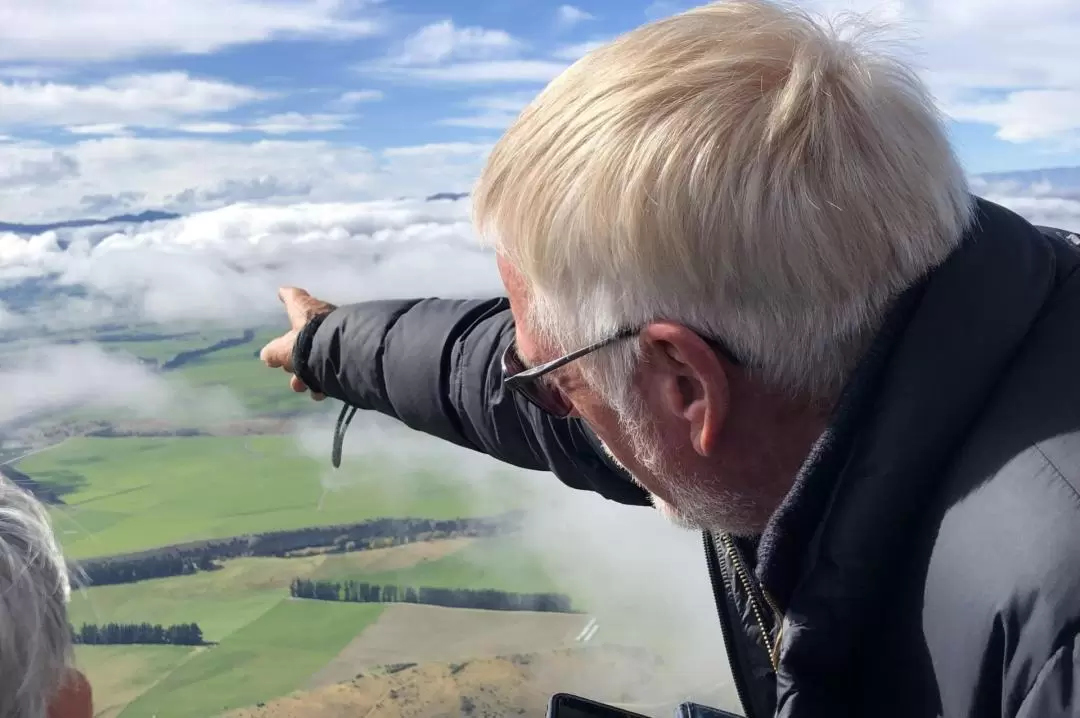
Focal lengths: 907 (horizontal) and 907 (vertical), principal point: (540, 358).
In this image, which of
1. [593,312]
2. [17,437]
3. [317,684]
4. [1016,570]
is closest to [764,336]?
[593,312]

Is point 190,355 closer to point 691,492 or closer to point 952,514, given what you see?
point 691,492

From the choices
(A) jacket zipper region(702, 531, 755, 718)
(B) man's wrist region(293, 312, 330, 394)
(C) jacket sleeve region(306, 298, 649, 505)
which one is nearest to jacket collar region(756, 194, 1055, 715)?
(A) jacket zipper region(702, 531, 755, 718)

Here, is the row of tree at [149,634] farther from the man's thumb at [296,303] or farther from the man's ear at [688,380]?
the man's ear at [688,380]

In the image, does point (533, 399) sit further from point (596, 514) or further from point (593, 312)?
point (596, 514)

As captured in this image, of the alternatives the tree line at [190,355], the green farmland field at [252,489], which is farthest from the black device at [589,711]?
the tree line at [190,355]

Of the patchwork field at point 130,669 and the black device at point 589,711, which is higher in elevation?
the black device at point 589,711

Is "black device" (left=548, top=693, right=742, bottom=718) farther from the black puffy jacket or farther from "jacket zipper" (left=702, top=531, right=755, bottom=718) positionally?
the black puffy jacket
